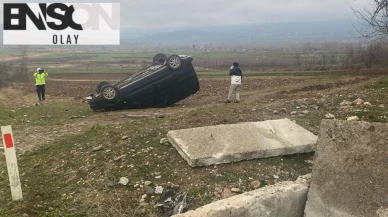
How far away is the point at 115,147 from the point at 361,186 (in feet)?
12.9

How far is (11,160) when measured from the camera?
16.4 ft

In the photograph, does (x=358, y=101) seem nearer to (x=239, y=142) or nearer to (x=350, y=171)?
(x=239, y=142)

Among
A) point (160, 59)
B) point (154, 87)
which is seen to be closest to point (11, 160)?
point (154, 87)

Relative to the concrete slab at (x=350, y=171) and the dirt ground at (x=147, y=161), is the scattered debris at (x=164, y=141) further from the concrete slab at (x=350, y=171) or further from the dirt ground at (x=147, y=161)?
the concrete slab at (x=350, y=171)

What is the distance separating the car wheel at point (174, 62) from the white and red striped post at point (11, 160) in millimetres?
6751

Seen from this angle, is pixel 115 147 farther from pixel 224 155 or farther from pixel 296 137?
pixel 296 137

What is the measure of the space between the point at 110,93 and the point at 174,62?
2166 millimetres

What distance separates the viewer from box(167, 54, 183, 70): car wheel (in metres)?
11.3

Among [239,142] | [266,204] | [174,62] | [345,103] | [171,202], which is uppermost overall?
[174,62]

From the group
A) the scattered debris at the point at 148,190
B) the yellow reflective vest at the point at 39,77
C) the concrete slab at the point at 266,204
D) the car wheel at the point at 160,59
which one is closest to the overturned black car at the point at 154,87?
the car wheel at the point at 160,59

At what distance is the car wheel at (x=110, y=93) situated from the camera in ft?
38.2

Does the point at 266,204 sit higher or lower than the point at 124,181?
higher

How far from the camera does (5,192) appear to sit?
5.52 metres

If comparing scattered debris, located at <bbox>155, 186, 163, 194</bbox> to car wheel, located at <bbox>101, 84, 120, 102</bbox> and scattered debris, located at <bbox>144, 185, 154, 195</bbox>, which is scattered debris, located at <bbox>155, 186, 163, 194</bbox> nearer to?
scattered debris, located at <bbox>144, 185, 154, 195</bbox>
